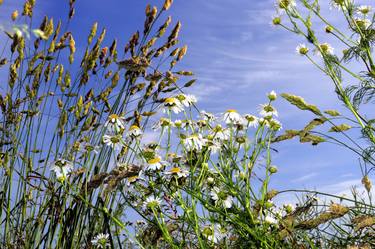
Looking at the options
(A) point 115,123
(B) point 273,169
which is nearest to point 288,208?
(B) point 273,169

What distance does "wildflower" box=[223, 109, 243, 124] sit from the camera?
2.62 meters

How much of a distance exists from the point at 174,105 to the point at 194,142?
260 mm

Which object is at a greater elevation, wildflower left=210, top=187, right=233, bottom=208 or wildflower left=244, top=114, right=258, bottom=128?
wildflower left=244, top=114, right=258, bottom=128

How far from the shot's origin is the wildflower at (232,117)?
2.62 m

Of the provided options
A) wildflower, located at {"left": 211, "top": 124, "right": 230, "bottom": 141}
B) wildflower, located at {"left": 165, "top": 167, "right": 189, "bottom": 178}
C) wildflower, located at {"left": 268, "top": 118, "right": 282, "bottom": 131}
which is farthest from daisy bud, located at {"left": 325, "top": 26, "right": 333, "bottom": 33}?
wildflower, located at {"left": 165, "top": 167, "right": 189, "bottom": 178}

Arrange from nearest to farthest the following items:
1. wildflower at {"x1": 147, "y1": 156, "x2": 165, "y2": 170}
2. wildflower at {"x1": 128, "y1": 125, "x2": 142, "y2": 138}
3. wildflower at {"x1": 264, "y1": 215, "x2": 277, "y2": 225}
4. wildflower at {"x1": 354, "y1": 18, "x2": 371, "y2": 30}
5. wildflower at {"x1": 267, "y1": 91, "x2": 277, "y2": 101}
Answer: wildflower at {"x1": 147, "y1": 156, "x2": 165, "y2": 170}, wildflower at {"x1": 264, "y1": 215, "x2": 277, "y2": 225}, wildflower at {"x1": 128, "y1": 125, "x2": 142, "y2": 138}, wildflower at {"x1": 267, "y1": 91, "x2": 277, "y2": 101}, wildflower at {"x1": 354, "y1": 18, "x2": 371, "y2": 30}

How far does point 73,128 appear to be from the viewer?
11.4 feet

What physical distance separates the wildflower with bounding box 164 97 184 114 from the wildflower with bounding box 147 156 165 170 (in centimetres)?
35

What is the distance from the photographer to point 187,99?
264 cm

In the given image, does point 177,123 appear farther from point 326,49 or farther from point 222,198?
point 326,49

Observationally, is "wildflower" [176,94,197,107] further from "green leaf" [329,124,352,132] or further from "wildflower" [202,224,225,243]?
"green leaf" [329,124,352,132]

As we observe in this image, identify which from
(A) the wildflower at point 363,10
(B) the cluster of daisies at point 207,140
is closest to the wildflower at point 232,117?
(B) the cluster of daisies at point 207,140

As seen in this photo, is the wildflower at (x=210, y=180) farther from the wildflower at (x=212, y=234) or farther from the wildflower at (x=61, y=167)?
the wildflower at (x=61, y=167)

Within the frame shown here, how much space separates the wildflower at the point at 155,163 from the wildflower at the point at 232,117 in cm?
47
